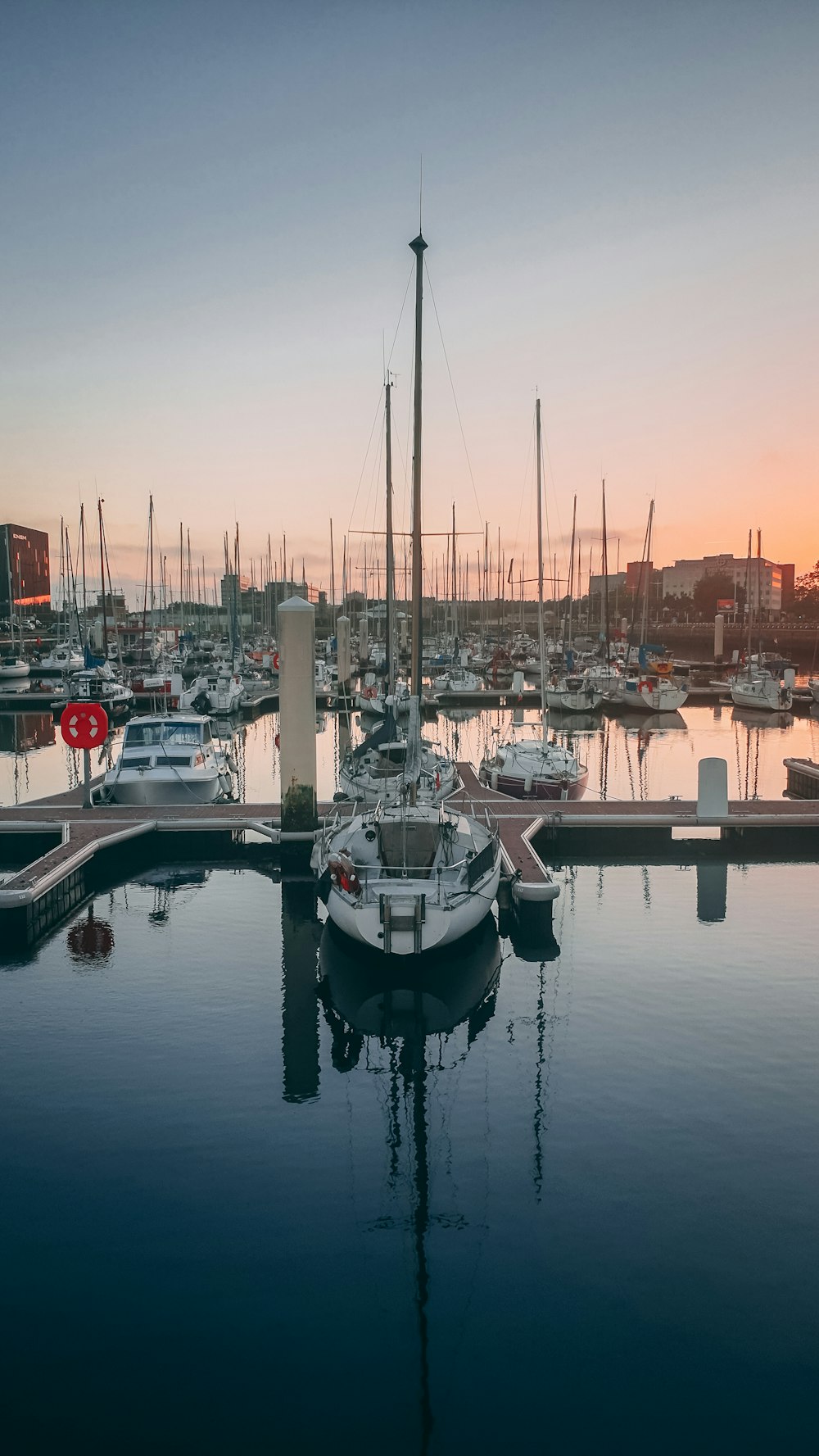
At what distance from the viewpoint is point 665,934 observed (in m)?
18.7

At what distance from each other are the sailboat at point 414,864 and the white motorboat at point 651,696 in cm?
4247

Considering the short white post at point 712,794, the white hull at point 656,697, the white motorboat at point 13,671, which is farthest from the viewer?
the white motorboat at point 13,671

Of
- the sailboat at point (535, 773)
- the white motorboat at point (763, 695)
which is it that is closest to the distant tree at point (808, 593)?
the white motorboat at point (763, 695)

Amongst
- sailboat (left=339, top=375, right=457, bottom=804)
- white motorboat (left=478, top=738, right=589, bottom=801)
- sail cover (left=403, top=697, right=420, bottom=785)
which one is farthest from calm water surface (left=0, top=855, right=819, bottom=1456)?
white motorboat (left=478, top=738, right=589, bottom=801)

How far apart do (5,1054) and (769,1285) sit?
9.61 metres

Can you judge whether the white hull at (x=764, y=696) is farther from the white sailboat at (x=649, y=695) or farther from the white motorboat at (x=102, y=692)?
the white motorboat at (x=102, y=692)

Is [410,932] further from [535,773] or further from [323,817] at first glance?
[535,773]

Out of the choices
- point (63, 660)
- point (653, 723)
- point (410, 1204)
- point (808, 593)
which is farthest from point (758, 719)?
point (808, 593)

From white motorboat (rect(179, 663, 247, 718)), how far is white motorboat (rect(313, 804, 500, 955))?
1495 inches

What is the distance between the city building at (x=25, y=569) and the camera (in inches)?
6437

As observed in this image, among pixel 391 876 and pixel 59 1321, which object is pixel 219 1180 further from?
pixel 391 876

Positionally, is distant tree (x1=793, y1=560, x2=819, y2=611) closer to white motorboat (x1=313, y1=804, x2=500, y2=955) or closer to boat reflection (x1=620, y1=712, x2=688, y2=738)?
boat reflection (x1=620, y1=712, x2=688, y2=738)

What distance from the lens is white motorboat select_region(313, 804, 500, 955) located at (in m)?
15.2

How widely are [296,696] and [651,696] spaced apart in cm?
4219
